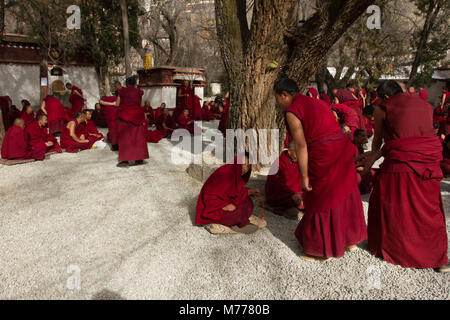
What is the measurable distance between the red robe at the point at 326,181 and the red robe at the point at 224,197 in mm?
750

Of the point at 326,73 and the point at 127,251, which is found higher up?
the point at 326,73

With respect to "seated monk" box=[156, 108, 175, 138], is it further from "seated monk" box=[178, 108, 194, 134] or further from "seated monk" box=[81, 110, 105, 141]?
"seated monk" box=[81, 110, 105, 141]

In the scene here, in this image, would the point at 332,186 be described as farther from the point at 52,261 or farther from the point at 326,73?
the point at 326,73

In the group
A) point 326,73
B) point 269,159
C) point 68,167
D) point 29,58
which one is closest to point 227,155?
point 269,159

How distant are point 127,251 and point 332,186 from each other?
183 centimetres

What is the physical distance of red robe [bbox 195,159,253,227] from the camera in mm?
3111

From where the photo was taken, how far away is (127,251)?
2861mm

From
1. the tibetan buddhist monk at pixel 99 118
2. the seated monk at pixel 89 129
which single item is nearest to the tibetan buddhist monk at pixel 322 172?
the seated monk at pixel 89 129

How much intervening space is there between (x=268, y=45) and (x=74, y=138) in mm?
4532

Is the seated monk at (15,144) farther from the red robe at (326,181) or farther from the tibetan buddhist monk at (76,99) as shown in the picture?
the red robe at (326,181)

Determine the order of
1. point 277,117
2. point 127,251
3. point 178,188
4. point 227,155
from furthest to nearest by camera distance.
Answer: point 227,155 → point 277,117 → point 178,188 → point 127,251

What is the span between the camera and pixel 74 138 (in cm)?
672

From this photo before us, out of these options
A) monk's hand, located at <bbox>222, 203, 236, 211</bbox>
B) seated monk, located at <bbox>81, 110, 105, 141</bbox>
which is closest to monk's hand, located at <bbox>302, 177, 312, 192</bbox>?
monk's hand, located at <bbox>222, 203, 236, 211</bbox>
